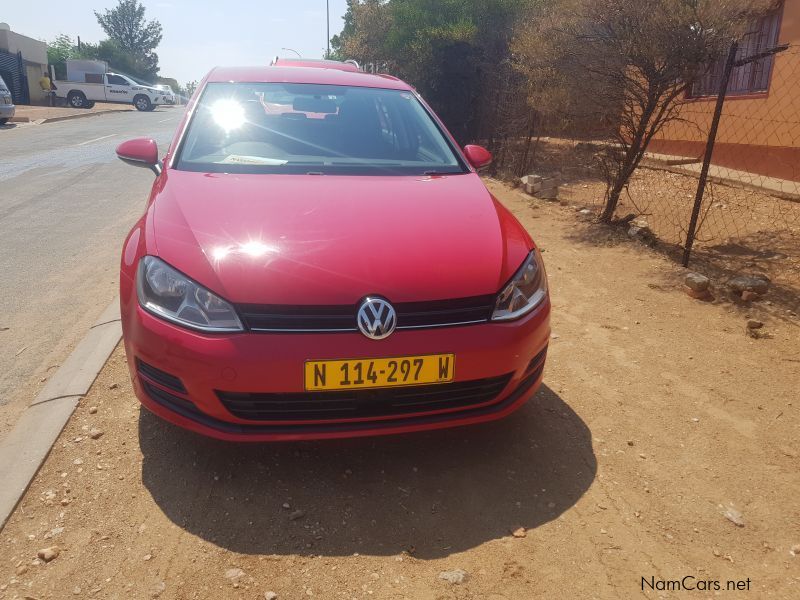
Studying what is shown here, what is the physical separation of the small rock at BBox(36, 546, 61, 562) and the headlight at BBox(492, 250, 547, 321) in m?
1.73

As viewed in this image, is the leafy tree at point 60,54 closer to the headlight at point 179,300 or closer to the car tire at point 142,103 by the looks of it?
the car tire at point 142,103

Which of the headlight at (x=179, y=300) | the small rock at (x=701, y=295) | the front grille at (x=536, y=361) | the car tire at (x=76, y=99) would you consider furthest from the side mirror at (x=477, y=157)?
the car tire at (x=76, y=99)

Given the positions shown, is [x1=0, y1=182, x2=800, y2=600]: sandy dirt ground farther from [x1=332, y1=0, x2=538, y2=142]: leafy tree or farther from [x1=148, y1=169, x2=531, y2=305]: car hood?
[x1=332, y1=0, x2=538, y2=142]: leafy tree

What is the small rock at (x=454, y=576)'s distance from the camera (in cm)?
213

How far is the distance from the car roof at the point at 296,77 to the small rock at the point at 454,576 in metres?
2.98

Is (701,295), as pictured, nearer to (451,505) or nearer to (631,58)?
(631,58)

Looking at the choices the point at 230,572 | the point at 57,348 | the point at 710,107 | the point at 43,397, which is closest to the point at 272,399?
the point at 230,572

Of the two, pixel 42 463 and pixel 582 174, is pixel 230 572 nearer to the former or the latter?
pixel 42 463

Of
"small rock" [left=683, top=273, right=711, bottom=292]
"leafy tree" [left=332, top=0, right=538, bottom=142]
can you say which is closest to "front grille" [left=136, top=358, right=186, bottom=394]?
"small rock" [left=683, top=273, right=711, bottom=292]

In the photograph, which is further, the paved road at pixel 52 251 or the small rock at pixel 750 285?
the small rock at pixel 750 285

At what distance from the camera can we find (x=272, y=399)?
7.81 feet

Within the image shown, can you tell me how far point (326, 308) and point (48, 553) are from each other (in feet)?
4.04

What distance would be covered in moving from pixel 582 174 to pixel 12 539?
11.7 m

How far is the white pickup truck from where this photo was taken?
36.5 m
